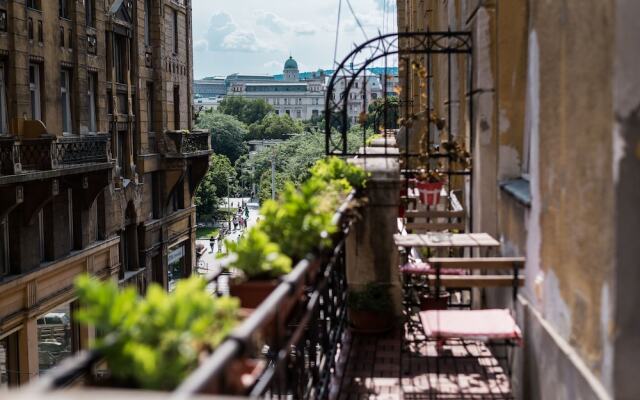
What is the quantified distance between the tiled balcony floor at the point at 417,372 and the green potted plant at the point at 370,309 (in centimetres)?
12

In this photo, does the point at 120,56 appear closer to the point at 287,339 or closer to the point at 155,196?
the point at 155,196

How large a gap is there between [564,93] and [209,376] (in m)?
4.04

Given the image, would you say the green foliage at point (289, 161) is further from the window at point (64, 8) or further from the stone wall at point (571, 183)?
the stone wall at point (571, 183)

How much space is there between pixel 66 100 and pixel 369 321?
1584 centimetres

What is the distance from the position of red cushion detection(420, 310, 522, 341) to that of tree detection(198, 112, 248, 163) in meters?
120

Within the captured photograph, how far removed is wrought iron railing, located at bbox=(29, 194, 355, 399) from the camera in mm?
2893

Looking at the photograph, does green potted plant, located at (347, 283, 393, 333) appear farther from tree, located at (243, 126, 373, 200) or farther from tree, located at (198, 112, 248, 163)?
tree, located at (198, 112, 248, 163)

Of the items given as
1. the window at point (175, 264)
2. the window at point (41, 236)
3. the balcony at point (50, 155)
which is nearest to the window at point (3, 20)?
the balcony at point (50, 155)

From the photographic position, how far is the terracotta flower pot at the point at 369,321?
9.23 meters

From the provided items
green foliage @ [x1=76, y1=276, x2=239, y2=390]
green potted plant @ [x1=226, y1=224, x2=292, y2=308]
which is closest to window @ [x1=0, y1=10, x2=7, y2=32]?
green potted plant @ [x1=226, y1=224, x2=292, y2=308]

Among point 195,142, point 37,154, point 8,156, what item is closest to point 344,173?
point 8,156

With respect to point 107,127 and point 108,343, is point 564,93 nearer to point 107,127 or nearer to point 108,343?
point 108,343

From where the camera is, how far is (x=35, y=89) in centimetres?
2058

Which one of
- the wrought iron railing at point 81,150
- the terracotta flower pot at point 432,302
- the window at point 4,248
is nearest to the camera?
the terracotta flower pot at point 432,302
